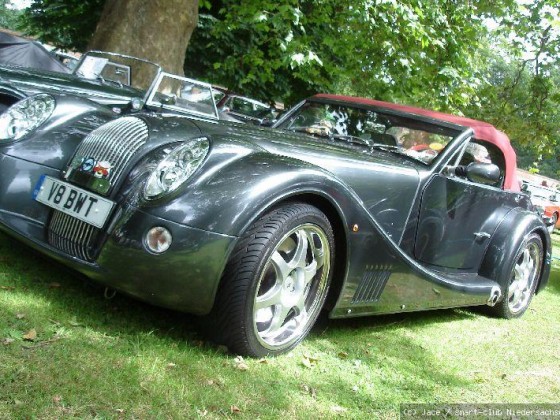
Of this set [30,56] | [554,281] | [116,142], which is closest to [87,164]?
[116,142]

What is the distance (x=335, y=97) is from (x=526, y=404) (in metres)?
2.93

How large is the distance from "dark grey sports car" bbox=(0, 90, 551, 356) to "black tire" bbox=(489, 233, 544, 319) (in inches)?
30.3

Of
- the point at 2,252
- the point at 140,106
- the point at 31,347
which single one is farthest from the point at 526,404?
the point at 140,106

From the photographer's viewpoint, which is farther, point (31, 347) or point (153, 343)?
point (153, 343)

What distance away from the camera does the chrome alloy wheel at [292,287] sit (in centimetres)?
336

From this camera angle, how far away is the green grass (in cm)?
247

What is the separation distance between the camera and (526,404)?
3627 mm

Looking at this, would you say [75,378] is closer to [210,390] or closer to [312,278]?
[210,390]

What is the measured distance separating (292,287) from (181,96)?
3.46 metres

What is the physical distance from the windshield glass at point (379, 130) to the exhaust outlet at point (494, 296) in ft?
4.22

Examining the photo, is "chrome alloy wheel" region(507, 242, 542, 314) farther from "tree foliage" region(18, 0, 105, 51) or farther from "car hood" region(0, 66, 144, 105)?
"tree foliage" region(18, 0, 105, 51)

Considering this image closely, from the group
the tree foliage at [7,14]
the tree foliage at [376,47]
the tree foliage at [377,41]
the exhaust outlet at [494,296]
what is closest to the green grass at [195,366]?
the exhaust outlet at [494,296]

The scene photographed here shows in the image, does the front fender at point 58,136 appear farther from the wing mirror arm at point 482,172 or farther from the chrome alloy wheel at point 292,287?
the wing mirror arm at point 482,172

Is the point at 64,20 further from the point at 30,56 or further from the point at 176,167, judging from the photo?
the point at 176,167
